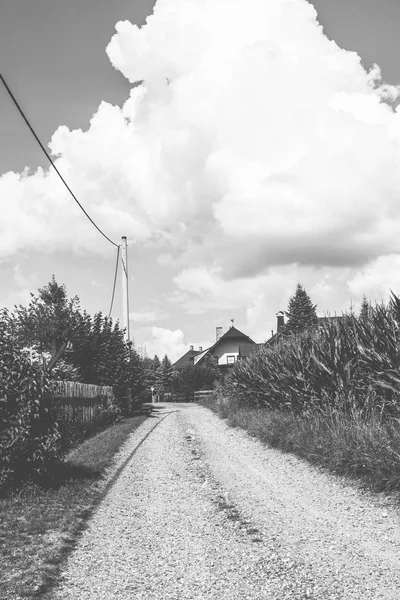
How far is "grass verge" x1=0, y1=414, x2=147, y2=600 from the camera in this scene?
4.57 m

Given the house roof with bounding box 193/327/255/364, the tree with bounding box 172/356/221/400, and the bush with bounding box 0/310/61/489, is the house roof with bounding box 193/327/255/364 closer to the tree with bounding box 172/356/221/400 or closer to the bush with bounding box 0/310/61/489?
the tree with bounding box 172/356/221/400

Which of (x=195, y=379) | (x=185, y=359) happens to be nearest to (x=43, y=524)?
(x=195, y=379)

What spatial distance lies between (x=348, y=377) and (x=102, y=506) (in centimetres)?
690

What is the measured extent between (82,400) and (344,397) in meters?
9.97

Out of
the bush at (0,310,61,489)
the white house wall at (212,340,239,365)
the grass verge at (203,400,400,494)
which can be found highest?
the white house wall at (212,340,239,365)

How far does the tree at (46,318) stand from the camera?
30.4m

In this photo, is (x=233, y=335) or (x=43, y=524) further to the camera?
(x=233, y=335)

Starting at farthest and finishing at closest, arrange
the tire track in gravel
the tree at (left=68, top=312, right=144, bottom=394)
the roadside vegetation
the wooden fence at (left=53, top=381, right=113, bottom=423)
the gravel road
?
the tree at (left=68, top=312, right=144, bottom=394), the wooden fence at (left=53, top=381, right=113, bottom=423), the roadside vegetation, the tire track in gravel, the gravel road

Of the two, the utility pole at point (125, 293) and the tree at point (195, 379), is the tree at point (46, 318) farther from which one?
the tree at point (195, 379)

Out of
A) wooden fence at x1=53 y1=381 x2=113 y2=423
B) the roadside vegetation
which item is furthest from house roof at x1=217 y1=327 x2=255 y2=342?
the roadside vegetation

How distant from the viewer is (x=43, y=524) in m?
6.30

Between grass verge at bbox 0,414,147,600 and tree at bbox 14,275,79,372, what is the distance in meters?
20.5

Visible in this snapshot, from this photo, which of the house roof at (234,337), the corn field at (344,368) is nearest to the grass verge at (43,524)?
the corn field at (344,368)

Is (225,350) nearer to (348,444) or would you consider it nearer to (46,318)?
(46,318)
